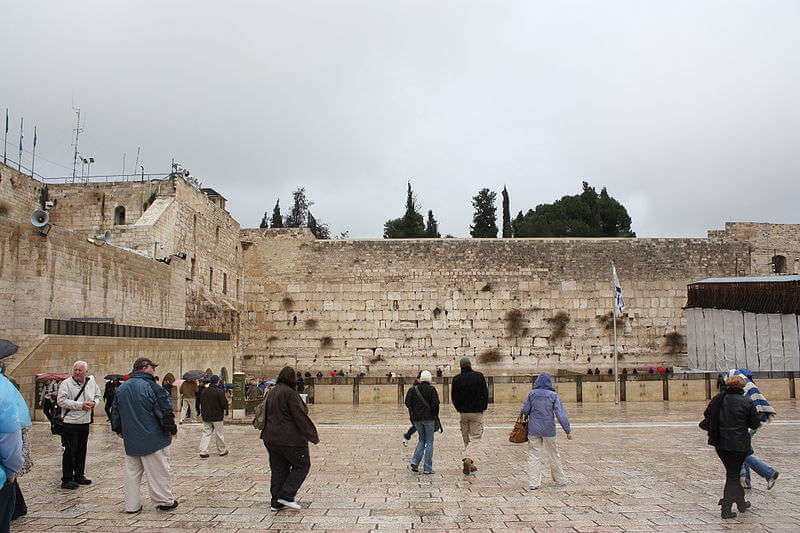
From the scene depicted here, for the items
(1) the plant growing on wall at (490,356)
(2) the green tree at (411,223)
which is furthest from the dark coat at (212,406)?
(2) the green tree at (411,223)

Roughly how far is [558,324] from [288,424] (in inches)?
831

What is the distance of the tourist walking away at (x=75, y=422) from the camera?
5.95 m

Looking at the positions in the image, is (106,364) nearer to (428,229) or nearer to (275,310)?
(275,310)

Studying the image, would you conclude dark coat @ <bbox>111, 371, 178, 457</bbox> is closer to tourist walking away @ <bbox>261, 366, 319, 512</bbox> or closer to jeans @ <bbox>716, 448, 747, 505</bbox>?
tourist walking away @ <bbox>261, 366, 319, 512</bbox>

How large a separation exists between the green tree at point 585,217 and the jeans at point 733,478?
1496 inches

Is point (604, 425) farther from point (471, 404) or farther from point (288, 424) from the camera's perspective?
point (288, 424)

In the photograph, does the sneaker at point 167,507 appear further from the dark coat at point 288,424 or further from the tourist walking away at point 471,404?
the tourist walking away at point 471,404

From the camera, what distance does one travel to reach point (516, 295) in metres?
25.2

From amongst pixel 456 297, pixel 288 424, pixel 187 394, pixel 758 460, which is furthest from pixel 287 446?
pixel 456 297

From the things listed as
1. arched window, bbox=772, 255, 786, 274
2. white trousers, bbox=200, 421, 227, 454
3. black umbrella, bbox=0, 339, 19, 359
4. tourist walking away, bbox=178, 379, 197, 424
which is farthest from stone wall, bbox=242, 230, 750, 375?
black umbrella, bbox=0, 339, 19, 359

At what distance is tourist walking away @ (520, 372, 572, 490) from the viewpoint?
20.3ft

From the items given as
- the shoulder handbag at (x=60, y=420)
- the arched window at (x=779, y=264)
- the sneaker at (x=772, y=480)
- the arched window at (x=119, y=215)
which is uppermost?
the arched window at (x=119, y=215)

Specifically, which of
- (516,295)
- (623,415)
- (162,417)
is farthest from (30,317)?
(516,295)

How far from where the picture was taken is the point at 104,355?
1282cm
